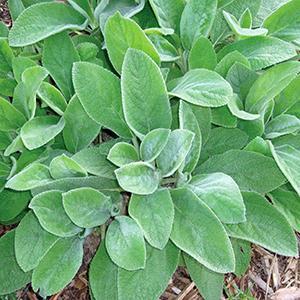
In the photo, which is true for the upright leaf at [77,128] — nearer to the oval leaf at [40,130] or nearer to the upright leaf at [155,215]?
the oval leaf at [40,130]

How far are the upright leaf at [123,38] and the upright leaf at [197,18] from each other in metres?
0.16

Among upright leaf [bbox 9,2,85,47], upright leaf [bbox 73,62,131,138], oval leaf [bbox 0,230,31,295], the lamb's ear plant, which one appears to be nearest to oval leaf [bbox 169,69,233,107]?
the lamb's ear plant

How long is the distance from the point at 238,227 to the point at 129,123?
0.99 ft

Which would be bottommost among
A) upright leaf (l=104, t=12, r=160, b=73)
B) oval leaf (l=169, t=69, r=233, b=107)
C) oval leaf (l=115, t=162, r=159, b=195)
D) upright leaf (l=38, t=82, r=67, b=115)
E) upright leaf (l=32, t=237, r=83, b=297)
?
upright leaf (l=32, t=237, r=83, b=297)

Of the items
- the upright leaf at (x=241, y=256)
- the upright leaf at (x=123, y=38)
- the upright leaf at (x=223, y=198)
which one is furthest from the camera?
the upright leaf at (x=241, y=256)

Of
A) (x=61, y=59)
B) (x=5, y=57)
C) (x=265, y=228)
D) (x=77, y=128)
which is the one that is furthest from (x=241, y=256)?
(x=5, y=57)

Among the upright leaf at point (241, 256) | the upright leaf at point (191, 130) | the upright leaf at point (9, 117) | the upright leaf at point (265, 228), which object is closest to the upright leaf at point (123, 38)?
the upright leaf at point (191, 130)

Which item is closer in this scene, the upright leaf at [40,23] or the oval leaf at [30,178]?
the oval leaf at [30,178]

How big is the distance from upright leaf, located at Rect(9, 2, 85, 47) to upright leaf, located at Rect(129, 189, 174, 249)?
0.46 meters

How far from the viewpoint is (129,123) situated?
4.20 ft

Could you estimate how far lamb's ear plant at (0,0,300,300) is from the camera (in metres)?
1.21

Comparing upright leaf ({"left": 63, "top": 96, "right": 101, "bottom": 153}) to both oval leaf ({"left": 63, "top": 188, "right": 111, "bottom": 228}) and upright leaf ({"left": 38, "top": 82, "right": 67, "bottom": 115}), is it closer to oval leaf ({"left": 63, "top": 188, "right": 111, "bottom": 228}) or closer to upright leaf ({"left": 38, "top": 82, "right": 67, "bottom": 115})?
upright leaf ({"left": 38, "top": 82, "right": 67, "bottom": 115})

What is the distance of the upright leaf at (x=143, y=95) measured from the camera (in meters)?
1.24

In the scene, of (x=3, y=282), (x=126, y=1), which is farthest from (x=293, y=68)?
(x=3, y=282)
